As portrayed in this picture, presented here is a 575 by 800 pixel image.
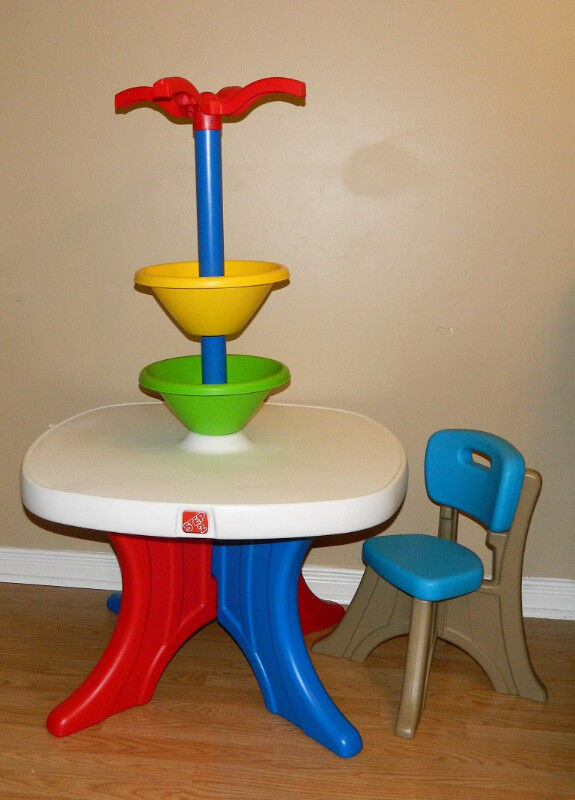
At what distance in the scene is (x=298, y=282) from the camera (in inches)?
73.8

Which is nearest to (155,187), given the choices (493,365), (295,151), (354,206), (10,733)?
(295,151)

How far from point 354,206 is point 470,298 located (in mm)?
323

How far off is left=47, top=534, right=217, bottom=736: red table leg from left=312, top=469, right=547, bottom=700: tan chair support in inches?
15.4

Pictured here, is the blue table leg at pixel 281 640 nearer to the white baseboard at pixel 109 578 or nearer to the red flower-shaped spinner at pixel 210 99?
the white baseboard at pixel 109 578

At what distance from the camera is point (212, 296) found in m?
1.46

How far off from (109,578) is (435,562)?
2.85 feet

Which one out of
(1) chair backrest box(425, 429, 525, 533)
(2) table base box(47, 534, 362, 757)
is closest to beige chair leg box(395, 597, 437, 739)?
(2) table base box(47, 534, 362, 757)

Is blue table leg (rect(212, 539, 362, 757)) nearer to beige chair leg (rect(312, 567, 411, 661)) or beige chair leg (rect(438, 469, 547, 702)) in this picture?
beige chair leg (rect(312, 567, 411, 661))

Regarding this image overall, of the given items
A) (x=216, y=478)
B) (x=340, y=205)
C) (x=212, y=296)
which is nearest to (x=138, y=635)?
(x=216, y=478)

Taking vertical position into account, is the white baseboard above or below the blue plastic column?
below

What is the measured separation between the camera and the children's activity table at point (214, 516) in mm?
1340

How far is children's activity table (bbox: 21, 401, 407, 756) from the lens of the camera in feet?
4.40

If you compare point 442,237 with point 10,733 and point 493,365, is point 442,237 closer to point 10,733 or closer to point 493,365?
point 493,365

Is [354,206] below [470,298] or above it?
above
